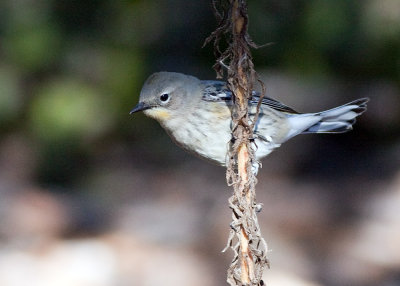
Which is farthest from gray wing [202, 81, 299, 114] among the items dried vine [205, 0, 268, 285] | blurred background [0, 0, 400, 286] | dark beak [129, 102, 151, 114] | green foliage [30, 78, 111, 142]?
green foliage [30, 78, 111, 142]

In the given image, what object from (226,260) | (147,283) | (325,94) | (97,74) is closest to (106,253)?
(147,283)

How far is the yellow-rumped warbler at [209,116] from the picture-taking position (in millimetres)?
3080

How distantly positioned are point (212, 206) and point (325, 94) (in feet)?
6.15

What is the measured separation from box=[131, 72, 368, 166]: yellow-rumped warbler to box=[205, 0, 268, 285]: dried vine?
1.05 metres

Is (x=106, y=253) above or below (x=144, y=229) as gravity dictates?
below

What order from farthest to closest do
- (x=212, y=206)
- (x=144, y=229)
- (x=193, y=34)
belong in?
(x=193, y=34), (x=212, y=206), (x=144, y=229)

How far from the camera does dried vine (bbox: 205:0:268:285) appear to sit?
183cm

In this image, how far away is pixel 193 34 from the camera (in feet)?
21.4

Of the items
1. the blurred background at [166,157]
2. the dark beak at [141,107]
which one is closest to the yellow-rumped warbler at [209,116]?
the dark beak at [141,107]

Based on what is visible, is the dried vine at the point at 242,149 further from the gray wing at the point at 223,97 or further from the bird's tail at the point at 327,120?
the bird's tail at the point at 327,120

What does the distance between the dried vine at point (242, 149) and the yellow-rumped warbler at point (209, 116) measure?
3.45 feet

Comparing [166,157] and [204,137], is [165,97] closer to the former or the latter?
[204,137]

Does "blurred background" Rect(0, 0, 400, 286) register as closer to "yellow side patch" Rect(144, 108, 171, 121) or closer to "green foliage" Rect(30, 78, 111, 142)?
"green foliage" Rect(30, 78, 111, 142)

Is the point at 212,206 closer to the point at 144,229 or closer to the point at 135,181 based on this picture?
the point at 144,229
